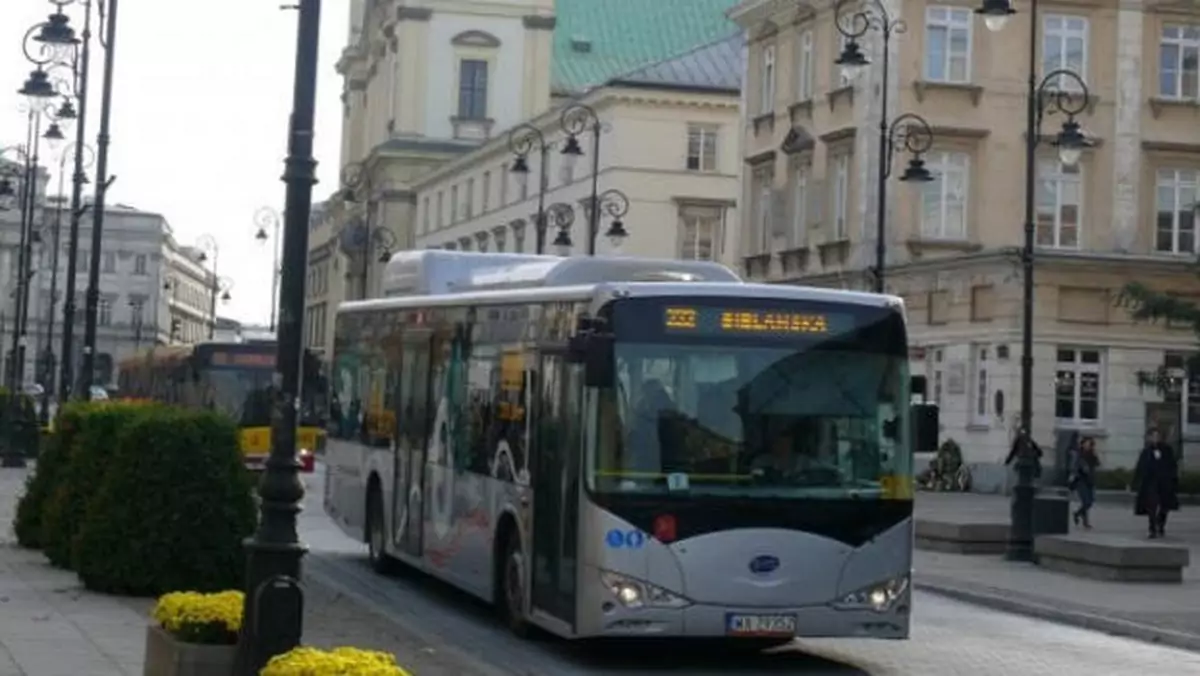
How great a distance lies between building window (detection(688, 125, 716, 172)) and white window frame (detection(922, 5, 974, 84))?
21.4m

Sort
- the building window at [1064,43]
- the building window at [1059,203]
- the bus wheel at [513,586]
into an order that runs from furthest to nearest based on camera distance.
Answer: the building window at [1064,43], the building window at [1059,203], the bus wheel at [513,586]

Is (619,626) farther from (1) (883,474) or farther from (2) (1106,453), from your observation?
(2) (1106,453)

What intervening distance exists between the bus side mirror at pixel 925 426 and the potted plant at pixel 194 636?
606 centimetres

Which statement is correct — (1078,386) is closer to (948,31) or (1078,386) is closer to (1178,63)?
(1178,63)

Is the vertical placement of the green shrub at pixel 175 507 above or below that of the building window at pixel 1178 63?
below

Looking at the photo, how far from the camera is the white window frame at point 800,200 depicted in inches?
2480

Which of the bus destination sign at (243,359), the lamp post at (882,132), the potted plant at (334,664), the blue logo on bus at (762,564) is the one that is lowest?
the potted plant at (334,664)

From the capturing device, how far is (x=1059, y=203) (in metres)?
57.8

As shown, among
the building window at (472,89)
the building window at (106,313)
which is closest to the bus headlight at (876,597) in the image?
the building window at (472,89)

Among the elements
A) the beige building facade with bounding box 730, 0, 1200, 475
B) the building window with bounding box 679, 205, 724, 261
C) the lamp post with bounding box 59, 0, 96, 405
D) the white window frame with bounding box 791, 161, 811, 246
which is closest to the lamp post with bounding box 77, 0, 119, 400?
the lamp post with bounding box 59, 0, 96, 405

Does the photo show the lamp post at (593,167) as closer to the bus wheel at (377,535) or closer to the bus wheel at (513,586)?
the bus wheel at (377,535)

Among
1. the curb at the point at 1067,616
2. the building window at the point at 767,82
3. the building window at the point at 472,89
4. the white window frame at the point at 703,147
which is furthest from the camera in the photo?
the building window at the point at 472,89

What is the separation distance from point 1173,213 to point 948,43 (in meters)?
7.37

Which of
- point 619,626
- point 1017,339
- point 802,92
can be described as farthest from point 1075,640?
point 802,92
